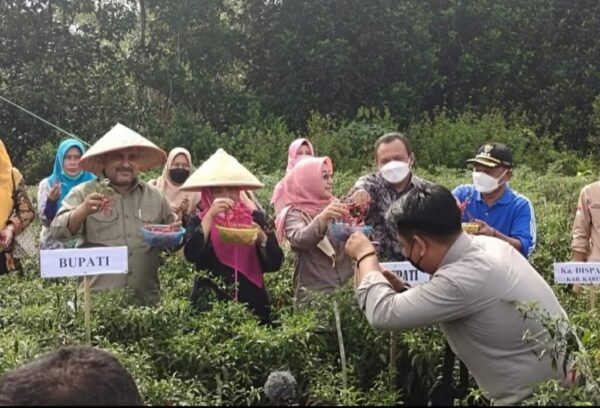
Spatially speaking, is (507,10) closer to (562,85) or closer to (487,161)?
(562,85)

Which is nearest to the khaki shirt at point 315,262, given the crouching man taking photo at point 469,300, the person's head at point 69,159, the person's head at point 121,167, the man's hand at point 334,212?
the man's hand at point 334,212

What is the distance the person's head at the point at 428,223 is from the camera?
2.57 m

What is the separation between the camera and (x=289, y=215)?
409 centimetres

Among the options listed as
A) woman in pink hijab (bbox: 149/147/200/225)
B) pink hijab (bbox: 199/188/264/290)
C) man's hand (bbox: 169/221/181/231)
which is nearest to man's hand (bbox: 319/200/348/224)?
pink hijab (bbox: 199/188/264/290)

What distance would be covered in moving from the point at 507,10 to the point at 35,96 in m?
10.1

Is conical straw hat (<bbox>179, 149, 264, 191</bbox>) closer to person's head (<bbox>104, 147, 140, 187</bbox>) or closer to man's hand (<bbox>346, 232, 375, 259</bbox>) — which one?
person's head (<bbox>104, 147, 140, 187</bbox>)

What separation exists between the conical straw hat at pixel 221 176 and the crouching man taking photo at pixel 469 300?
1443 millimetres

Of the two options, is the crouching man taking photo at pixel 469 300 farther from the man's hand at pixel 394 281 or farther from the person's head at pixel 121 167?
the person's head at pixel 121 167

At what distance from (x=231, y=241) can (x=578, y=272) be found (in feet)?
5.45

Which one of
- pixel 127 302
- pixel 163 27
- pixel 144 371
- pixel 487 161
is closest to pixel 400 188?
pixel 487 161

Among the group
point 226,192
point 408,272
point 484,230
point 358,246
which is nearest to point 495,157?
point 484,230

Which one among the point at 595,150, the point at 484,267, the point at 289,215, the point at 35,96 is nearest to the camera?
the point at 484,267

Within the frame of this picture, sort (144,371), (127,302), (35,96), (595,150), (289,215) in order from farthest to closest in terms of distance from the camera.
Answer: (595,150) → (35,96) → (289,215) → (127,302) → (144,371)

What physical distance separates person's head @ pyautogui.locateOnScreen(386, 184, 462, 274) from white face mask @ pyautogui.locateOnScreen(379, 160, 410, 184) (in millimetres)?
1510
